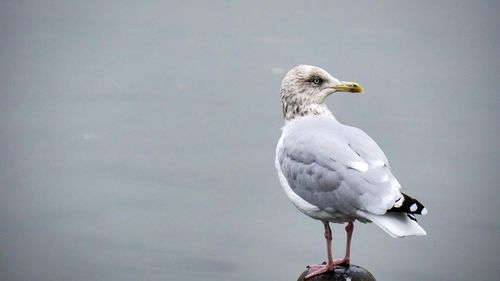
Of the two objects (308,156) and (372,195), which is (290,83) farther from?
(372,195)

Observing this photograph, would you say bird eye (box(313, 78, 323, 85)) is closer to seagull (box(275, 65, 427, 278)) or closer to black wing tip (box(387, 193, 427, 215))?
seagull (box(275, 65, 427, 278))

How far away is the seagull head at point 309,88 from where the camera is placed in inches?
199

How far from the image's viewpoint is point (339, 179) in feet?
14.6

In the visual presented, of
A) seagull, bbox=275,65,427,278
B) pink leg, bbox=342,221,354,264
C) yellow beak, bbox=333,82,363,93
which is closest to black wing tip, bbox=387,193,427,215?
seagull, bbox=275,65,427,278

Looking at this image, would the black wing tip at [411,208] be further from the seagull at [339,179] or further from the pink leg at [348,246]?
the pink leg at [348,246]

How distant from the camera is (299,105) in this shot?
5.07 meters

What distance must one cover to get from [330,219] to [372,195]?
1.21ft

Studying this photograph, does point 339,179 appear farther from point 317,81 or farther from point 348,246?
point 317,81

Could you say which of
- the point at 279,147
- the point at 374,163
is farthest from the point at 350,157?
the point at 279,147

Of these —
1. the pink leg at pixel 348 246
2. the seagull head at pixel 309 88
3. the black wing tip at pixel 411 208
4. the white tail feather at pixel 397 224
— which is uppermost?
the seagull head at pixel 309 88

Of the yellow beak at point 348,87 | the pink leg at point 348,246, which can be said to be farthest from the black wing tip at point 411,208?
the yellow beak at point 348,87

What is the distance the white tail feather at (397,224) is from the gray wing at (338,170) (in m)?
0.04

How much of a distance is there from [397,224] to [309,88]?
1079mm

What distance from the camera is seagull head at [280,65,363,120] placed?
506 cm
